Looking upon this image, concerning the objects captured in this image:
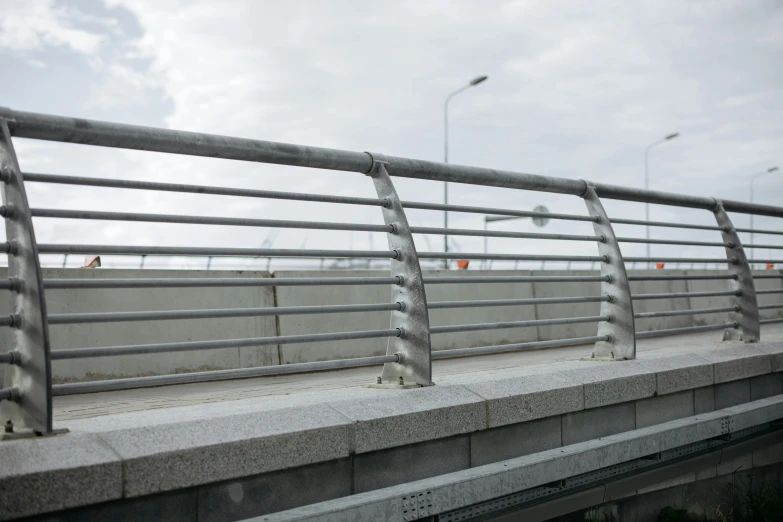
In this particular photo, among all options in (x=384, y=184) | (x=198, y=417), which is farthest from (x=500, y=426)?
(x=198, y=417)

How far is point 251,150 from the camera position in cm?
423

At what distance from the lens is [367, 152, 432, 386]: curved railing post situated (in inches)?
179

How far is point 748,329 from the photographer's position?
7.72m

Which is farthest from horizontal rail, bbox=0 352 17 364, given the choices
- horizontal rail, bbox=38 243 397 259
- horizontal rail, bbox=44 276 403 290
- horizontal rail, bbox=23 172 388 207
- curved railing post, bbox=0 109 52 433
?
horizontal rail, bbox=23 172 388 207

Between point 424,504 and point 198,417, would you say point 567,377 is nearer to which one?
point 424,504

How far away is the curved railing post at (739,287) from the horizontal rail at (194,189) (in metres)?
4.38

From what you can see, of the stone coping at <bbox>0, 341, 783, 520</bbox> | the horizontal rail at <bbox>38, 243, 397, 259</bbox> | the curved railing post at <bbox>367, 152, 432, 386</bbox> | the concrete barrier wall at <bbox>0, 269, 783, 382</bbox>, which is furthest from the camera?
the concrete barrier wall at <bbox>0, 269, 783, 382</bbox>

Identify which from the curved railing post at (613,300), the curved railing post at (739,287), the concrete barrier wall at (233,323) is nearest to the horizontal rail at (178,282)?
the curved railing post at (613,300)

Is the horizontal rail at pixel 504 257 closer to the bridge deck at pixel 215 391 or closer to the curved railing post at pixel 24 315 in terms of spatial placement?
the bridge deck at pixel 215 391

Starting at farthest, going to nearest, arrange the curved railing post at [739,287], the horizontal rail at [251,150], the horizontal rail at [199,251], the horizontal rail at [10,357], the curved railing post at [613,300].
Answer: the curved railing post at [739,287] → the curved railing post at [613,300] → the horizontal rail at [251,150] → the horizontal rail at [199,251] → the horizontal rail at [10,357]

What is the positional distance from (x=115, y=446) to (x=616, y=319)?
412 centimetres

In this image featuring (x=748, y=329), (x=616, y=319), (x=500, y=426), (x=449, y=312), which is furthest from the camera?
(x=449, y=312)

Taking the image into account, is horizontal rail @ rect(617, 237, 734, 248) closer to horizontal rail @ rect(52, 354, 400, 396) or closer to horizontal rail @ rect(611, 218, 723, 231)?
horizontal rail @ rect(611, 218, 723, 231)

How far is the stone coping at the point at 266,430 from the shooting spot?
2883 millimetres
